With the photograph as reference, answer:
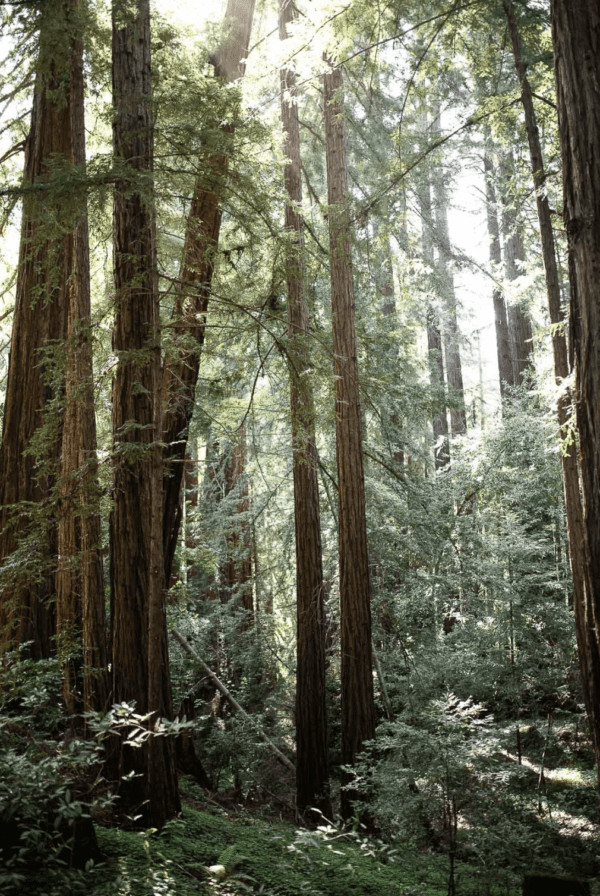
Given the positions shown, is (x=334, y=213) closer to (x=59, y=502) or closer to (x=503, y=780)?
(x=59, y=502)

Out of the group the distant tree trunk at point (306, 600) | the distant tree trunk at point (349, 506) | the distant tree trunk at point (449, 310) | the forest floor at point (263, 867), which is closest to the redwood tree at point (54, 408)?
the forest floor at point (263, 867)

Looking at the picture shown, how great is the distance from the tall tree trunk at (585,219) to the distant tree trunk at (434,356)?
651 centimetres

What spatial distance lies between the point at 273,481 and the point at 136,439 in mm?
6664

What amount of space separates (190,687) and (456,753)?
701 centimetres

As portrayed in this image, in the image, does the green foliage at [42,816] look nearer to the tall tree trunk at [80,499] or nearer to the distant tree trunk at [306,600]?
the tall tree trunk at [80,499]

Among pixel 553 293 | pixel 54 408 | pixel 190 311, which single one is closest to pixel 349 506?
pixel 190 311

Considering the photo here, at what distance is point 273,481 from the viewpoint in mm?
12188

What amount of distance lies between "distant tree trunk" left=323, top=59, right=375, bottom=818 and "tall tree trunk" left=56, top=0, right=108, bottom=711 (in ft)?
9.64

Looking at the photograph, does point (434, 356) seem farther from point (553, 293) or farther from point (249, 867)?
point (249, 867)

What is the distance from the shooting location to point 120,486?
5.72 metres

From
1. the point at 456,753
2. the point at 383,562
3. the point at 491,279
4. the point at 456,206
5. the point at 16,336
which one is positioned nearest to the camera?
the point at 456,753

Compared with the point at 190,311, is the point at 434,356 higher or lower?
higher

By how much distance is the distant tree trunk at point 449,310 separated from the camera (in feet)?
48.8

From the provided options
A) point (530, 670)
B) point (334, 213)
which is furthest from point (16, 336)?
point (530, 670)
